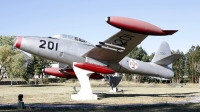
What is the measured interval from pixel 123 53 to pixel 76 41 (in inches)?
139

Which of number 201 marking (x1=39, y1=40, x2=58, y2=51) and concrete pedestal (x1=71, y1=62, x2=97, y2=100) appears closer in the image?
number 201 marking (x1=39, y1=40, x2=58, y2=51)

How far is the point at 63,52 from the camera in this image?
18891mm

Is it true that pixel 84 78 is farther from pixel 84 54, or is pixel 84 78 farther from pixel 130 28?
pixel 130 28

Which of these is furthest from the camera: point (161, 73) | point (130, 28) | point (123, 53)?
point (161, 73)

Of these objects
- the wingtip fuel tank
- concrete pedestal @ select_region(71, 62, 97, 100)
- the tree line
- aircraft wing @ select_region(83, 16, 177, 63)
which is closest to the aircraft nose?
concrete pedestal @ select_region(71, 62, 97, 100)

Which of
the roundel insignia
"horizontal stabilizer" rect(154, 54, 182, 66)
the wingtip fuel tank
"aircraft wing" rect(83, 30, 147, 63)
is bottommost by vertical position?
the roundel insignia

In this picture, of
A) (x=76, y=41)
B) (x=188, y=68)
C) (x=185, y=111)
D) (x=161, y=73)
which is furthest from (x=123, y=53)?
(x=188, y=68)

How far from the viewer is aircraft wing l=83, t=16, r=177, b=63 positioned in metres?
15.4

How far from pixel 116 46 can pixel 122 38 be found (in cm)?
90

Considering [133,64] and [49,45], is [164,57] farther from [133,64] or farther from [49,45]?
[49,45]

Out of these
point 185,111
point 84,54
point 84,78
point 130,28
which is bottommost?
point 185,111

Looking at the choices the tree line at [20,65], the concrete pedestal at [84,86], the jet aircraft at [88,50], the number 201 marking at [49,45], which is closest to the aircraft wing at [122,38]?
the jet aircraft at [88,50]

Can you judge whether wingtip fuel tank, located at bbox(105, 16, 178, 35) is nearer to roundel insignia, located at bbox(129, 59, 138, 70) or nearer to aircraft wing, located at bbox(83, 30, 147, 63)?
aircraft wing, located at bbox(83, 30, 147, 63)

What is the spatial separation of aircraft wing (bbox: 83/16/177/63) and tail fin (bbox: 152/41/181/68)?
4913 millimetres
